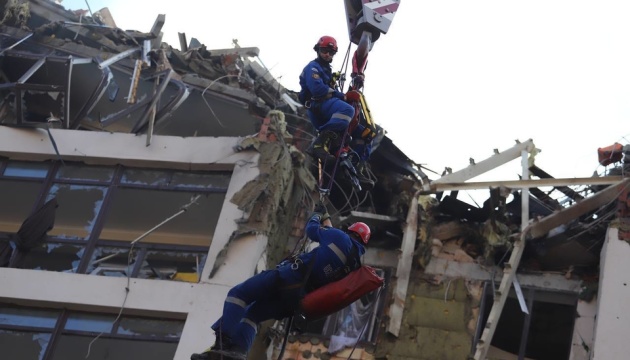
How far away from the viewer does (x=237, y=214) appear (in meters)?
15.0

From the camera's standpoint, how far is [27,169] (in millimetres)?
16594

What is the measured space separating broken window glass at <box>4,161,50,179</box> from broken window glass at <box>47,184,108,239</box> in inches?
17.3

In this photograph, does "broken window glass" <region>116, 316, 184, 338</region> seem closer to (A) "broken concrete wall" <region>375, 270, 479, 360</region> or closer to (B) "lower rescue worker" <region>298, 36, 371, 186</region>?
(A) "broken concrete wall" <region>375, 270, 479, 360</region>

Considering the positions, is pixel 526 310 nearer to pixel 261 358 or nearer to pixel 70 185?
pixel 261 358

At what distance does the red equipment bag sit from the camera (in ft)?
32.6

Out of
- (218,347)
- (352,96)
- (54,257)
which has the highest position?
(352,96)

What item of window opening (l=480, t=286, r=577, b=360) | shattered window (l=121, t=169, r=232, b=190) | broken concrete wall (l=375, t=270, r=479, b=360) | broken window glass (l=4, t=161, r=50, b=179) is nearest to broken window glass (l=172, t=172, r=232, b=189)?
shattered window (l=121, t=169, r=232, b=190)

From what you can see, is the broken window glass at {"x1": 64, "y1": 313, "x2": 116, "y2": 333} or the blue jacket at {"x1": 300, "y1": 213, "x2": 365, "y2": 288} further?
the broken window glass at {"x1": 64, "y1": 313, "x2": 116, "y2": 333}

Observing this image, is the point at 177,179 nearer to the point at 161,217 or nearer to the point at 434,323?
the point at 161,217

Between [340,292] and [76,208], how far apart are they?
24.5ft

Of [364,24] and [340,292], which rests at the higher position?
[364,24]

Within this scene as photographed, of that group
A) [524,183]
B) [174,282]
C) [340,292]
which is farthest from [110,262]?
[524,183]

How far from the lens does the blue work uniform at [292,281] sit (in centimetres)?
1013

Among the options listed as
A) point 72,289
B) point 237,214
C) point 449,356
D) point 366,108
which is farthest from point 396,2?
point 72,289
